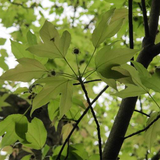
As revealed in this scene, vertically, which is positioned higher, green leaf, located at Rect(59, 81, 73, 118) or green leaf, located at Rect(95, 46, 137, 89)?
green leaf, located at Rect(95, 46, 137, 89)

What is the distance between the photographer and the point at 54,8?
8.05 feet

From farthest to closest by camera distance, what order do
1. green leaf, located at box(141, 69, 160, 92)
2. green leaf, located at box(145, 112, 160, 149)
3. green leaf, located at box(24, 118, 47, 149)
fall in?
1. green leaf, located at box(24, 118, 47, 149)
2. green leaf, located at box(145, 112, 160, 149)
3. green leaf, located at box(141, 69, 160, 92)

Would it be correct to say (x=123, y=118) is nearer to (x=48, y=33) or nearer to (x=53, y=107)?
(x=53, y=107)

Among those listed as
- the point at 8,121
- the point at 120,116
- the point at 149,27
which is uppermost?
the point at 149,27

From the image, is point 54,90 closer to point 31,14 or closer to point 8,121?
point 8,121

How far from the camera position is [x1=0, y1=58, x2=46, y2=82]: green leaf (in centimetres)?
42

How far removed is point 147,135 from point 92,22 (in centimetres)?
217

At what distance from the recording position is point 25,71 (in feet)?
1.42

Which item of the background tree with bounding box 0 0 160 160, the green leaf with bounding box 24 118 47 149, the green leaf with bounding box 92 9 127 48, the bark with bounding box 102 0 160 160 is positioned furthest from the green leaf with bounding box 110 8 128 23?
the green leaf with bounding box 24 118 47 149

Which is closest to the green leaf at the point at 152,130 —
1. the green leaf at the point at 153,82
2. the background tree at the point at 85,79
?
the background tree at the point at 85,79

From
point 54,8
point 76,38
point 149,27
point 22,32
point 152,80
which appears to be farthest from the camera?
point 54,8

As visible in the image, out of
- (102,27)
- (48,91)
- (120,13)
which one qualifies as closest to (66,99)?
(48,91)

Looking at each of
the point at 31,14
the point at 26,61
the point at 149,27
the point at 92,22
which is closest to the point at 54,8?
the point at 92,22

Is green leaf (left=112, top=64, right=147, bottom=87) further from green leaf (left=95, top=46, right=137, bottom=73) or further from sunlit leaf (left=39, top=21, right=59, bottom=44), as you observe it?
→ sunlit leaf (left=39, top=21, right=59, bottom=44)
